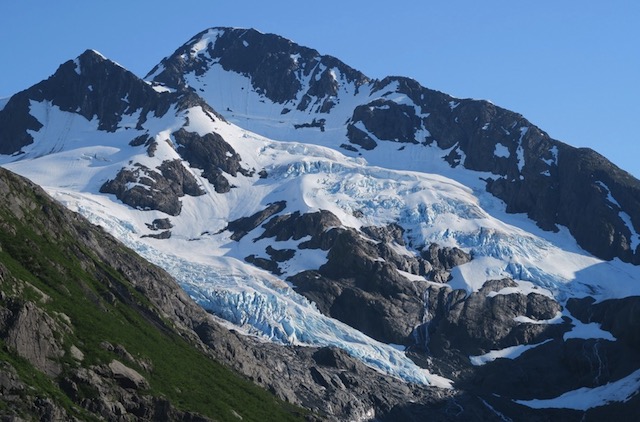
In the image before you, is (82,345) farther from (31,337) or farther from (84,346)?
(31,337)

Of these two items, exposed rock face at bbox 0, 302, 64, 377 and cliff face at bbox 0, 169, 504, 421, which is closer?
cliff face at bbox 0, 169, 504, 421

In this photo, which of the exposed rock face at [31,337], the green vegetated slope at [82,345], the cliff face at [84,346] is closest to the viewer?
the green vegetated slope at [82,345]

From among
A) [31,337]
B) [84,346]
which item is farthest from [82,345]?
[31,337]

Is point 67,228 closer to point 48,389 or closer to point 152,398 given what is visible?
point 152,398

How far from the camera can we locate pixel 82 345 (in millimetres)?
136500

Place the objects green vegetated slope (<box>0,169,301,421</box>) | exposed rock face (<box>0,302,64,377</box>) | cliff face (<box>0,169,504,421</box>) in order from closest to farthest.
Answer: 1. green vegetated slope (<box>0,169,301,421</box>)
2. cliff face (<box>0,169,504,421</box>)
3. exposed rock face (<box>0,302,64,377</box>)

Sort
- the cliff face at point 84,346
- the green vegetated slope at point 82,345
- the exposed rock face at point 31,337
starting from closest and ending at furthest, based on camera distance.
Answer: the green vegetated slope at point 82,345 < the cliff face at point 84,346 < the exposed rock face at point 31,337

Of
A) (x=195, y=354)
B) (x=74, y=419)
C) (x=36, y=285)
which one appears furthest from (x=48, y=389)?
(x=195, y=354)

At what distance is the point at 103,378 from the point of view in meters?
131

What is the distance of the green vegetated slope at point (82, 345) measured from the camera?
4798 inches

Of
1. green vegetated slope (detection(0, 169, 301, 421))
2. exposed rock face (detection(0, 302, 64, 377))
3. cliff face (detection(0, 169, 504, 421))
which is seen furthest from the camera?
exposed rock face (detection(0, 302, 64, 377))

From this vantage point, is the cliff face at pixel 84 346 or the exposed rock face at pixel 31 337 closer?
the cliff face at pixel 84 346

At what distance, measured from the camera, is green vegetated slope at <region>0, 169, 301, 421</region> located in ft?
400

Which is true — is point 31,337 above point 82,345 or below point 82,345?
above
